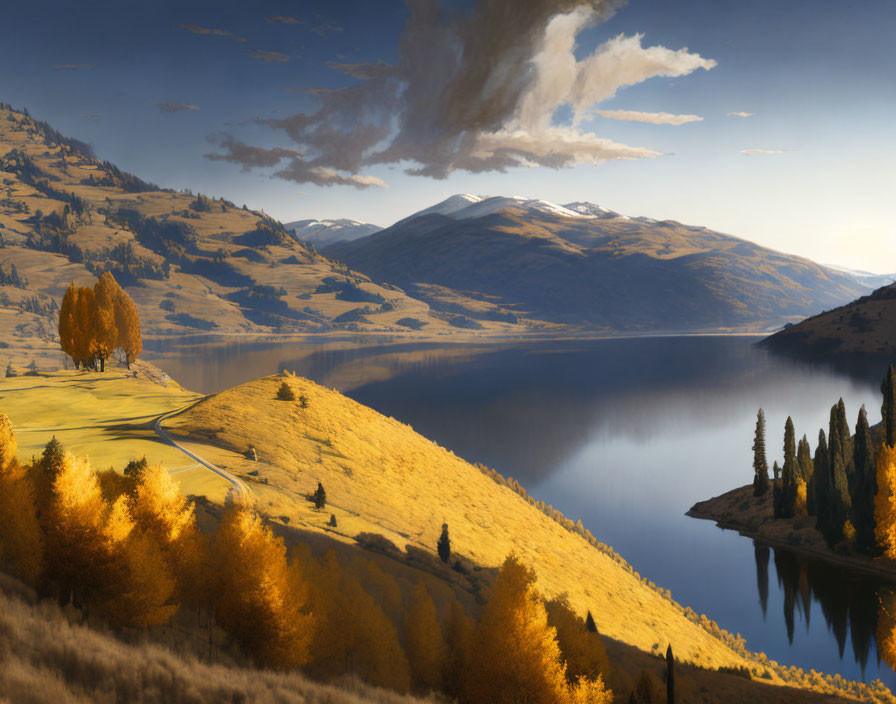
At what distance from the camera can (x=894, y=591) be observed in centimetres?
6744

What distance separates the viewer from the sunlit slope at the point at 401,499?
1916 inches

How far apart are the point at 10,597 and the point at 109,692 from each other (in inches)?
366

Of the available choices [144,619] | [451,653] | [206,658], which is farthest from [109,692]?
[451,653]

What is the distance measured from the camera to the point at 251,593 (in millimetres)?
24469

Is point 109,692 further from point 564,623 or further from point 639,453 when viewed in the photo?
point 639,453

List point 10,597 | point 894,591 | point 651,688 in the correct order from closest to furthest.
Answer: point 10,597, point 651,688, point 894,591

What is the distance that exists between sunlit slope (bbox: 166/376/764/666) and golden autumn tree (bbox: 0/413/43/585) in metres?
15.5

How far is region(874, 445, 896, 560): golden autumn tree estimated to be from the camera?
64.0 metres

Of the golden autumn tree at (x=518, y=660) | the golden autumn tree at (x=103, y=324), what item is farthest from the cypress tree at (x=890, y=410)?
the golden autumn tree at (x=103, y=324)

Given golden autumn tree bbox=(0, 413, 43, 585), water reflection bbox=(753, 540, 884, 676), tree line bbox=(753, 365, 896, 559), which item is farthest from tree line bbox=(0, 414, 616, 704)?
tree line bbox=(753, 365, 896, 559)

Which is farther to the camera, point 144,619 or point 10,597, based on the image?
point 144,619

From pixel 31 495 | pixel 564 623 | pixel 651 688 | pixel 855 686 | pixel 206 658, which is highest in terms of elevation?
pixel 31 495

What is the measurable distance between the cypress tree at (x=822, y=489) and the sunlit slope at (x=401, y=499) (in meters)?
32.5

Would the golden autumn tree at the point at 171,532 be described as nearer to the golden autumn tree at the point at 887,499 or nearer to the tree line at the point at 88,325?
the golden autumn tree at the point at 887,499
